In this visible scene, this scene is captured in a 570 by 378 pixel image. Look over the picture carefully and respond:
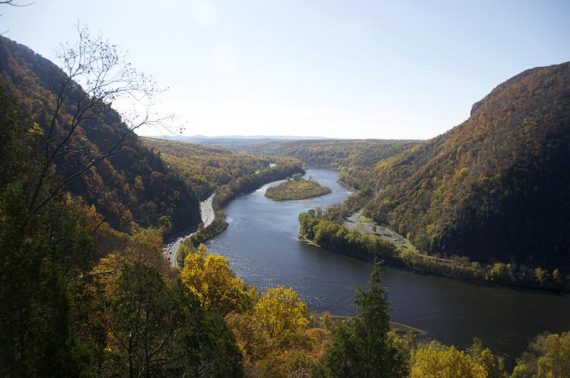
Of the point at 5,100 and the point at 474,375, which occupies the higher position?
the point at 5,100

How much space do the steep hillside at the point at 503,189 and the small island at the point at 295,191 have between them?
96.8 ft

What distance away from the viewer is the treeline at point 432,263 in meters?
59.8

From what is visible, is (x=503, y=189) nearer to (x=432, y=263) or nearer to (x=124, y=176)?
(x=432, y=263)

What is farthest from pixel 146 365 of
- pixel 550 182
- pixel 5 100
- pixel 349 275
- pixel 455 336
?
pixel 550 182

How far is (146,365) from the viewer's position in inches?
324

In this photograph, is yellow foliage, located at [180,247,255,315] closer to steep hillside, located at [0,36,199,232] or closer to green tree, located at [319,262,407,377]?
green tree, located at [319,262,407,377]

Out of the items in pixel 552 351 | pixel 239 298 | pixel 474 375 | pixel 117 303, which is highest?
pixel 117 303

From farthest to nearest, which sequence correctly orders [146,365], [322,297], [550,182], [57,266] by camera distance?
[550,182]
[322,297]
[146,365]
[57,266]

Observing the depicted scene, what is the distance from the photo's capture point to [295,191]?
430 ft

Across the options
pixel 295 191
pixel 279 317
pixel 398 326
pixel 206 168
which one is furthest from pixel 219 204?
pixel 279 317

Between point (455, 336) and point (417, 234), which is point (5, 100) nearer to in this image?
point (455, 336)

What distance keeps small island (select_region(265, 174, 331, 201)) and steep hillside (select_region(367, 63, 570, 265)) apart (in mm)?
29508

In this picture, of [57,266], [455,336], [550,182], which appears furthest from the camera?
[550,182]

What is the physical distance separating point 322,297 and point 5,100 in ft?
148
